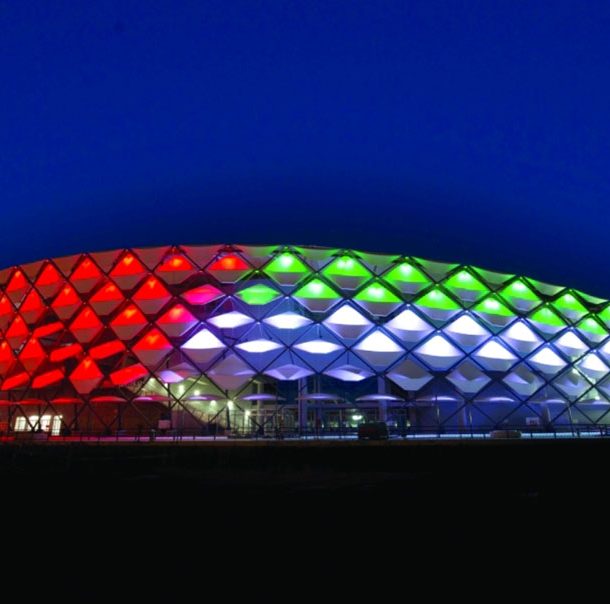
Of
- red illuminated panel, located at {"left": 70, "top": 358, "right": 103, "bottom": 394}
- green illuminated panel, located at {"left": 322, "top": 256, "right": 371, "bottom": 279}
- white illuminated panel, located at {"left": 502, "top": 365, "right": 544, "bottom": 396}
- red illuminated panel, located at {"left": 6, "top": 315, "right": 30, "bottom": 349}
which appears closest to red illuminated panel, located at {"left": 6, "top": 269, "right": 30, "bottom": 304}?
red illuminated panel, located at {"left": 6, "top": 315, "right": 30, "bottom": 349}

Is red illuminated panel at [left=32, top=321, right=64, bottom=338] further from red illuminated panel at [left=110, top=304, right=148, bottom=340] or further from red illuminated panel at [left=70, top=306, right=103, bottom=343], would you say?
red illuminated panel at [left=110, top=304, right=148, bottom=340]

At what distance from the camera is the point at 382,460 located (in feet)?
51.9

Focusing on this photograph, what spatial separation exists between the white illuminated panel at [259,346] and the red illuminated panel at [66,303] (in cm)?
1114

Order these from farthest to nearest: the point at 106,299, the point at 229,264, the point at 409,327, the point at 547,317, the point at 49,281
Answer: the point at 547,317 < the point at 49,281 < the point at 106,299 < the point at 229,264 < the point at 409,327

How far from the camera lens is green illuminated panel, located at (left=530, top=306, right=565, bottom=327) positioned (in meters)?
32.8

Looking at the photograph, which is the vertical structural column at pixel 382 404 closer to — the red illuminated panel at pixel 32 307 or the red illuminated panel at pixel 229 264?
the red illuminated panel at pixel 229 264

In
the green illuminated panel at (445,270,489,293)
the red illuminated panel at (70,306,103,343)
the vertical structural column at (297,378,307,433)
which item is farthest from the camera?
the green illuminated panel at (445,270,489,293)

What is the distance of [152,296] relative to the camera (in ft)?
98.2

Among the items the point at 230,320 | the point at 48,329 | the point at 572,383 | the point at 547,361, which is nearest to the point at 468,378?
the point at 547,361

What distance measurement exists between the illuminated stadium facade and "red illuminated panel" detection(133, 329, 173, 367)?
0.24 feet

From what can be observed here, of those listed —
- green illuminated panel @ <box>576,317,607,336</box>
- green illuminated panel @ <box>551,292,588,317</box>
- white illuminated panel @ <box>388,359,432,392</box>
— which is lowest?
white illuminated panel @ <box>388,359,432,392</box>

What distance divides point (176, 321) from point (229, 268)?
4.36 m

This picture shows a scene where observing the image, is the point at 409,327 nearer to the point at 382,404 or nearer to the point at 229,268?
the point at 382,404

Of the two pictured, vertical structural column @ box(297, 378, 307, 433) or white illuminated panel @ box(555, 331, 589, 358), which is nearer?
vertical structural column @ box(297, 378, 307, 433)
